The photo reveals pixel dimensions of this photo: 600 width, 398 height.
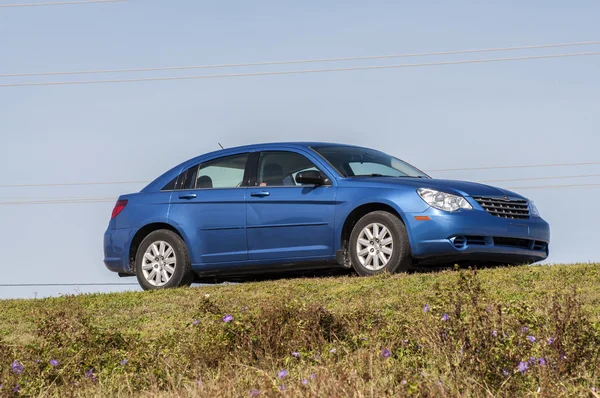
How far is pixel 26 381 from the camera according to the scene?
743 cm

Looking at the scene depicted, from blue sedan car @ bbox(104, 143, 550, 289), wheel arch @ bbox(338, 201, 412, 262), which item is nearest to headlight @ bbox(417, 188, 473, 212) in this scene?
blue sedan car @ bbox(104, 143, 550, 289)

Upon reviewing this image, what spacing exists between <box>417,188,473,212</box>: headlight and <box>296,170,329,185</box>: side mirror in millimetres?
1183

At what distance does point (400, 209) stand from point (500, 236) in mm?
1287

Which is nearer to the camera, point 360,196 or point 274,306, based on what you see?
point 274,306

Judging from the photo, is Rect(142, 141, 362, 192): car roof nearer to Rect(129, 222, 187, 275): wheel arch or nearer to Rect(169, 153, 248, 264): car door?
Rect(169, 153, 248, 264): car door

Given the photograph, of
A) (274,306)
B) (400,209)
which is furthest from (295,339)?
(400,209)

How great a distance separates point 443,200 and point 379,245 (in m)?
0.89

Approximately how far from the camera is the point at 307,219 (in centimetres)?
1191

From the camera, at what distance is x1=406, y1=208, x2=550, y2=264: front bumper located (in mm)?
11289

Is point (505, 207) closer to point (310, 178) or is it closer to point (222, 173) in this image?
point (310, 178)

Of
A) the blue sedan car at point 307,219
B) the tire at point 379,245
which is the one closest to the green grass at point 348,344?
the tire at point 379,245

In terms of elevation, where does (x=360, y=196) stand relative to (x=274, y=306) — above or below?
above

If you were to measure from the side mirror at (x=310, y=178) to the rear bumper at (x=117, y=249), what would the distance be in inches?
108

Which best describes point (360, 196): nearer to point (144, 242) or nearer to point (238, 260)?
point (238, 260)
